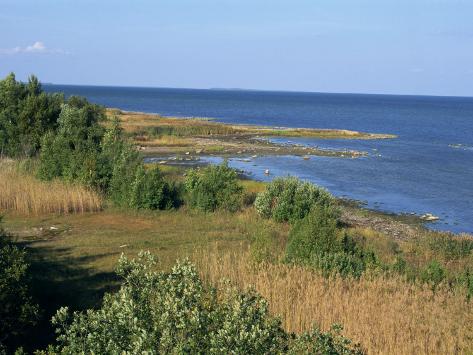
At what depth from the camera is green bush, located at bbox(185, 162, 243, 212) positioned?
23859 mm

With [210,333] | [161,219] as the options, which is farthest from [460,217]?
[210,333]

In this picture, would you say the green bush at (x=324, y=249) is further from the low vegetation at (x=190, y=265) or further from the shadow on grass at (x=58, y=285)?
the shadow on grass at (x=58, y=285)

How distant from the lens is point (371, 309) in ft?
32.6

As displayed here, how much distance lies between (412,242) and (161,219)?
32.0 ft

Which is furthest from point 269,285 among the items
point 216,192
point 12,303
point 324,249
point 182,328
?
point 216,192

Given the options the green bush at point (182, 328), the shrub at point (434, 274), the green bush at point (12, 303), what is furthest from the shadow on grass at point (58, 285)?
the shrub at point (434, 274)

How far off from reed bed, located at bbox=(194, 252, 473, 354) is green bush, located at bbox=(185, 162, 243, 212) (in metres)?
11.7

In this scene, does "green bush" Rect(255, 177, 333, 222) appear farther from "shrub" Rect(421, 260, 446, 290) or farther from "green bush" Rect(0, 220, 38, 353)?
"green bush" Rect(0, 220, 38, 353)

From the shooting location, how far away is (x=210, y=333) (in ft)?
15.6

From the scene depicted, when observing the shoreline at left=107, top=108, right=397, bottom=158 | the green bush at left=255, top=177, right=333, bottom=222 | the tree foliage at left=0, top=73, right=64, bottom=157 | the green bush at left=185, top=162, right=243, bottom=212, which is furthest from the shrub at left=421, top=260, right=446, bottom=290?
the shoreline at left=107, top=108, right=397, bottom=158

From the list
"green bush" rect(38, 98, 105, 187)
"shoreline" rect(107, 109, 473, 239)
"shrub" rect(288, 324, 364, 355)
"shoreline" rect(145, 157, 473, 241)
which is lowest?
"shoreline" rect(145, 157, 473, 241)

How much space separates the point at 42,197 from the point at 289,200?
31.5ft

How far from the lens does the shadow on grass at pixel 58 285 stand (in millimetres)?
10586

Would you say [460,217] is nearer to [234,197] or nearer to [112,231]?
[234,197]
